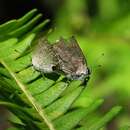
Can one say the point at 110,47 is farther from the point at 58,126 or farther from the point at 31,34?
the point at 58,126

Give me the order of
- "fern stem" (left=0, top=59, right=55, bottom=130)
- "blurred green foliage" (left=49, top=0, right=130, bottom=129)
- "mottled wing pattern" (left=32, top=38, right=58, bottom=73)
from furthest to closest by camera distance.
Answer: "blurred green foliage" (left=49, top=0, right=130, bottom=129)
"mottled wing pattern" (left=32, top=38, right=58, bottom=73)
"fern stem" (left=0, top=59, right=55, bottom=130)

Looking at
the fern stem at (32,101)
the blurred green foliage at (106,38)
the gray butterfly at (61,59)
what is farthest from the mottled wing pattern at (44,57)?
the blurred green foliage at (106,38)

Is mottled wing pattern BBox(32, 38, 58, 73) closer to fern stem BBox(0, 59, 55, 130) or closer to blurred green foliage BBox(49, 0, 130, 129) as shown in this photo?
fern stem BBox(0, 59, 55, 130)

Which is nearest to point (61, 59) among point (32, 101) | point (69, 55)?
point (69, 55)

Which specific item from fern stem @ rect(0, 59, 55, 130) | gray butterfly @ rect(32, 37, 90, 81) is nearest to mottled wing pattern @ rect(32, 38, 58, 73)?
gray butterfly @ rect(32, 37, 90, 81)

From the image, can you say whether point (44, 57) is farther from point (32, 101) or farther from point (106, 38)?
point (106, 38)

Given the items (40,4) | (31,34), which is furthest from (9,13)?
(31,34)

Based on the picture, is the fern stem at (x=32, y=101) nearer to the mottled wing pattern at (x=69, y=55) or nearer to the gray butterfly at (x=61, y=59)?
the gray butterfly at (x=61, y=59)
